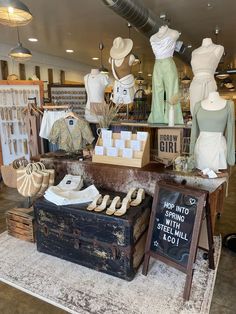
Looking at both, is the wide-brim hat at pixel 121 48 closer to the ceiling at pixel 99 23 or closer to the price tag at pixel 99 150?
the ceiling at pixel 99 23

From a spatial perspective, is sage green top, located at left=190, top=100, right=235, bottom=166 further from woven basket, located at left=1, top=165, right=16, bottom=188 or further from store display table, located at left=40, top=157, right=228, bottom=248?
woven basket, located at left=1, top=165, right=16, bottom=188

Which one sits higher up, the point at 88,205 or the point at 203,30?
the point at 203,30

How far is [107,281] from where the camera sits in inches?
79.8

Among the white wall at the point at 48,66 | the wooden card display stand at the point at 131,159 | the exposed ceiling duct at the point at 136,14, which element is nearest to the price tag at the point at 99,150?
the wooden card display stand at the point at 131,159

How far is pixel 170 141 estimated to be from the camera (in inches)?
93.4

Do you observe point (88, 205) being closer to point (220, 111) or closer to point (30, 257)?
point (30, 257)

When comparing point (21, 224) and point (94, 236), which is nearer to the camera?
point (94, 236)

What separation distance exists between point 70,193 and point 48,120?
1033 millimetres

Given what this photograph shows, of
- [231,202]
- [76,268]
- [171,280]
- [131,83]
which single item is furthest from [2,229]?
[231,202]

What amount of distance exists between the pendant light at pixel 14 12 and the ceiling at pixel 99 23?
1.22 meters

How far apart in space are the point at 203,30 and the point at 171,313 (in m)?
5.05

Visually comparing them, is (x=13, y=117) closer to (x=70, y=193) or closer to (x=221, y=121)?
(x=70, y=193)

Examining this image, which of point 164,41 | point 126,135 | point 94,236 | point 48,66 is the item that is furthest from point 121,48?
point 48,66

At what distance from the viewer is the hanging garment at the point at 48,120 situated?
9.56 feet
